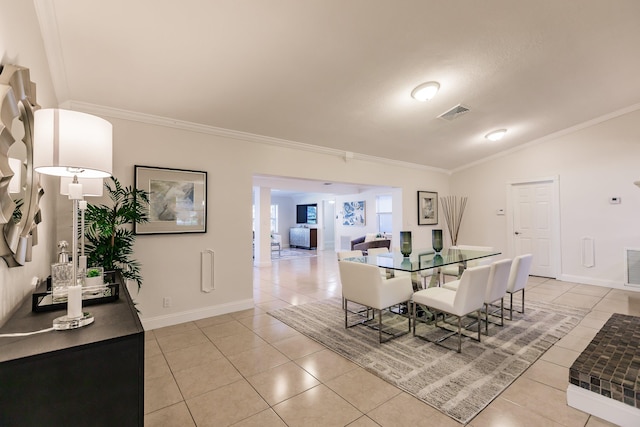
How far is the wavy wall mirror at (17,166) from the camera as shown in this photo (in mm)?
1170

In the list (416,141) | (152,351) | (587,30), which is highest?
(587,30)

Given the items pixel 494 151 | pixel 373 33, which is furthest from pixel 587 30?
pixel 494 151

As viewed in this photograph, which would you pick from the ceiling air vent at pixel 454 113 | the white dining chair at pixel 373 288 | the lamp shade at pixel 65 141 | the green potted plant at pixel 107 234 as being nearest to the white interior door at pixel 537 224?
the ceiling air vent at pixel 454 113

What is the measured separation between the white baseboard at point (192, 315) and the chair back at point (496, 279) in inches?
117

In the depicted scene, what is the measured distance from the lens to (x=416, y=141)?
5121 millimetres

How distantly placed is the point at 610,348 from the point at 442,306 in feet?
4.12

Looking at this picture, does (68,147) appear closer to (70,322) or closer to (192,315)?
(70,322)

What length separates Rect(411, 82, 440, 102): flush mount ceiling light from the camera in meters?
3.26

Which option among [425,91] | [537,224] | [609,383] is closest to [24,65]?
[425,91]

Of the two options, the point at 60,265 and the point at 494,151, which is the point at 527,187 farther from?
the point at 60,265

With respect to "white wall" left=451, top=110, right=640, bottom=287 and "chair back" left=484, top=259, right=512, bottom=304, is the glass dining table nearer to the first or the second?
"chair back" left=484, top=259, right=512, bottom=304

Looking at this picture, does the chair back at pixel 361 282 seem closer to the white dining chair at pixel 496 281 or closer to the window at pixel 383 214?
the white dining chair at pixel 496 281

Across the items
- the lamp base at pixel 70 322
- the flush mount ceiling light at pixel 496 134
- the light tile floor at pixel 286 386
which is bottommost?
the light tile floor at pixel 286 386

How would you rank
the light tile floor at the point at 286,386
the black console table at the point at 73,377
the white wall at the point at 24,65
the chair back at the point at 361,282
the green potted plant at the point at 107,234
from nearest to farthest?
1. the black console table at the point at 73,377
2. the white wall at the point at 24,65
3. the light tile floor at the point at 286,386
4. the green potted plant at the point at 107,234
5. the chair back at the point at 361,282
